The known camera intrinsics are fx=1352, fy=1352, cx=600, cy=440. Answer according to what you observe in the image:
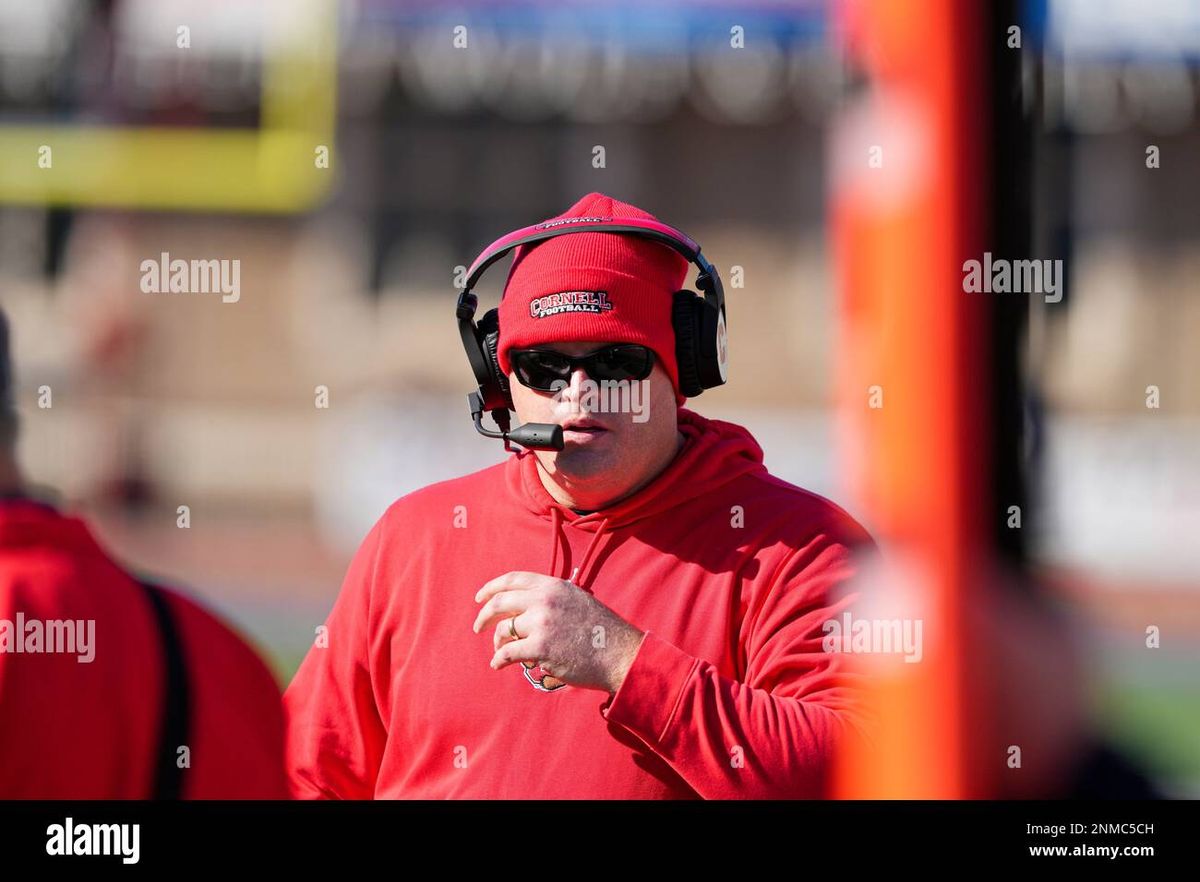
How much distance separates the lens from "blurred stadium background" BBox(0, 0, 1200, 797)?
2.79m

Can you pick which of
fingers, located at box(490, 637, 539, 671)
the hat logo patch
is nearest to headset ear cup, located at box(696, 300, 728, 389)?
the hat logo patch

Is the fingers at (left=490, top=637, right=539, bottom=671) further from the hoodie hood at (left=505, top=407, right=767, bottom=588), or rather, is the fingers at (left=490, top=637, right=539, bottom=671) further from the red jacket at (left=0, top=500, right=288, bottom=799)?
the red jacket at (left=0, top=500, right=288, bottom=799)

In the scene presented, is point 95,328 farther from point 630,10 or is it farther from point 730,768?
point 730,768

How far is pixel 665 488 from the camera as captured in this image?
5.03ft

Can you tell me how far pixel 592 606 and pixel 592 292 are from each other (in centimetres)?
35

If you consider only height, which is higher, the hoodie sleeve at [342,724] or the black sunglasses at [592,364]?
the black sunglasses at [592,364]

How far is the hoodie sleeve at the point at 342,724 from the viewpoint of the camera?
153 centimetres

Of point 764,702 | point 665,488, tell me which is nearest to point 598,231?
point 665,488

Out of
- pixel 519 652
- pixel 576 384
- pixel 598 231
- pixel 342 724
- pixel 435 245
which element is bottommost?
pixel 342 724

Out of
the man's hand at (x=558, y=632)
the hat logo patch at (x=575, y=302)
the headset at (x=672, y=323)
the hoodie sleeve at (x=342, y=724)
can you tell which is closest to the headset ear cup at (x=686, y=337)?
the headset at (x=672, y=323)

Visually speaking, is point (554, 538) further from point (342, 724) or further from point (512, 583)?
point (342, 724)

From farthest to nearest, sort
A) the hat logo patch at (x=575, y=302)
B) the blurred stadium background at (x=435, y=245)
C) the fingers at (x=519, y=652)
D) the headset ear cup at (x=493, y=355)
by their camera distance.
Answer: the blurred stadium background at (x=435, y=245) < the headset ear cup at (x=493, y=355) < the hat logo patch at (x=575, y=302) < the fingers at (x=519, y=652)

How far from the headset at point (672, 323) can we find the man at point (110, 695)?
16.7 inches

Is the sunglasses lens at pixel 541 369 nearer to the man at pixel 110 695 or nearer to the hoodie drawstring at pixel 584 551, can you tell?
the hoodie drawstring at pixel 584 551
